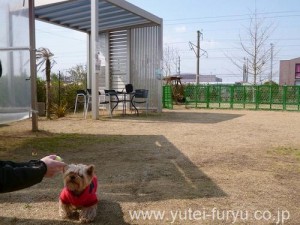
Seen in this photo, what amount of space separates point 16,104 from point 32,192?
3318 mm

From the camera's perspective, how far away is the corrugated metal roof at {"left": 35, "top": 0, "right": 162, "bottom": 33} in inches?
416

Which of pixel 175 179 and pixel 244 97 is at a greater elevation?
pixel 244 97

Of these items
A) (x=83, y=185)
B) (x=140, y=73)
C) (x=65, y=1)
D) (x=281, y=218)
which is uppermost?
(x=65, y=1)

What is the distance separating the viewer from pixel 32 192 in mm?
3369

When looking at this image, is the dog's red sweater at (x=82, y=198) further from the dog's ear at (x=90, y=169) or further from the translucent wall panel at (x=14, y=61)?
the translucent wall panel at (x=14, y=61)

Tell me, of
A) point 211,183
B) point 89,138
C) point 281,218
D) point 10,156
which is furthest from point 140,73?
point 281,218

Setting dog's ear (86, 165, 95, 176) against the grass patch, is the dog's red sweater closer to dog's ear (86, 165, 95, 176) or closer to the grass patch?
dog's ear (86, 165, 95, 176)

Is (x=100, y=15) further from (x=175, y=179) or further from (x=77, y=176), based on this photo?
(x=77, y=176)

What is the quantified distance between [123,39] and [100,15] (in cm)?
210

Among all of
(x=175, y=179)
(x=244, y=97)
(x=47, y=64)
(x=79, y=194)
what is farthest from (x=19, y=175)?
(x=244, y=97)

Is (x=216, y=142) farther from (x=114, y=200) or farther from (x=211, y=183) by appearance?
(x=114, y=200)

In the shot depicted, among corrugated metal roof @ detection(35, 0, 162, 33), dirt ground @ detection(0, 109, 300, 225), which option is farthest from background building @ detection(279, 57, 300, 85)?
dirt ground @ detection(0, 109, 300, 225)

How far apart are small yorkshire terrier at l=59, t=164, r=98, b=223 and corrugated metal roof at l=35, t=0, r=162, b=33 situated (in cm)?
828

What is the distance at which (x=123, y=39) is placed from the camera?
45.2 ft
